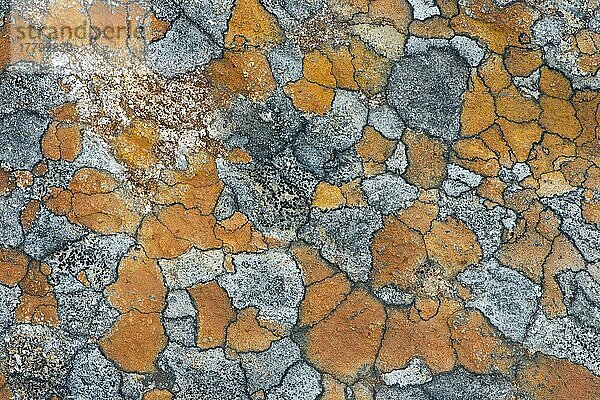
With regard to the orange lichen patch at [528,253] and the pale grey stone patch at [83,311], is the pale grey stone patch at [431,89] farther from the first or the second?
the pale grey stone patch at [83,311]

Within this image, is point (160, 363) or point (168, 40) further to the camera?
point (168, 40)

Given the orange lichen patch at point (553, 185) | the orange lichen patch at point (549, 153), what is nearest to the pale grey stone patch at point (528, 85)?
the orange lichen patch at point (549, 153)

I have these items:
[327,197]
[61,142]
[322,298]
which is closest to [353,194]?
[327,197]

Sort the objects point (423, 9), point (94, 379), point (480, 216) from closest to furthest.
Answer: point (94, 379) → point (480, 216) → point (423, 9)

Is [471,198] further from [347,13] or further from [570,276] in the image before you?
[347,13]

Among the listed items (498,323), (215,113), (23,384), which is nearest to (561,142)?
(498,323)

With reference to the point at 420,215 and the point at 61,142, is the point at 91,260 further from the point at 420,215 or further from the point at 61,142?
the point at 420,215

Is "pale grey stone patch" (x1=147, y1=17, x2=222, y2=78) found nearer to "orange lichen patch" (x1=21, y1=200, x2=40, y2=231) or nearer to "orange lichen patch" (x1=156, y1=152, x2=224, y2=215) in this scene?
"orange lichen patch" (x1=156, y1=152, x2=224, y2=215)
